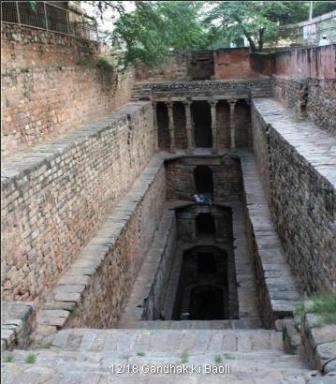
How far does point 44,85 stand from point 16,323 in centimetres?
531

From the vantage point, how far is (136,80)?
68.8 ft

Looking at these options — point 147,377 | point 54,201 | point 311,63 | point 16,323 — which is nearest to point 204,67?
point 311,63

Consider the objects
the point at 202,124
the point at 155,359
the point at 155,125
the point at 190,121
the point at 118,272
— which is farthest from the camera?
the point at 202,124

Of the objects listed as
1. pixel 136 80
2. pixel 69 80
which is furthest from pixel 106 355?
pixel 136 80

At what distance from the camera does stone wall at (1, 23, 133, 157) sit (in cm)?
833

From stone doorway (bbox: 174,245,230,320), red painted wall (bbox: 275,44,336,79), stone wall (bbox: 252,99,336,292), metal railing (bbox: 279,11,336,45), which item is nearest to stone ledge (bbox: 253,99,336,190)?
stone wall (bbox: 252,99,336,292)

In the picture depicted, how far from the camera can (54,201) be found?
8195 millimetres

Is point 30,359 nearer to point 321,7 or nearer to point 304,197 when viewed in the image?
point 304,197

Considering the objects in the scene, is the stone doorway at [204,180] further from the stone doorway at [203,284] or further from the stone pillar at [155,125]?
the stone doorway at [203,284]

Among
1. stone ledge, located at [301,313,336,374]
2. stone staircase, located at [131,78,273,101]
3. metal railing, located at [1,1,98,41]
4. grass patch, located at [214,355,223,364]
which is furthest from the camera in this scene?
stone staircase, located at [131,78,273,101]

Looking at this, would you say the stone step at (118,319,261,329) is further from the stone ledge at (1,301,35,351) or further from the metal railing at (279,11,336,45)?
the metal railing at (279,11,336,45)

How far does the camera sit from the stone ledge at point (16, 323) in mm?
5922

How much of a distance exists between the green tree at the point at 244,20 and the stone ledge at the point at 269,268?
31.5 ft

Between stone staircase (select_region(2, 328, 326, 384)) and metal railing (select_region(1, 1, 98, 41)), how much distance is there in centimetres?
623
